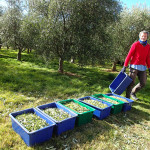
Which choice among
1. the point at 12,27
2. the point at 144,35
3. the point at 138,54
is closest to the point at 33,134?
the point at 138,54

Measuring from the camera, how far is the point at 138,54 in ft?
20.6

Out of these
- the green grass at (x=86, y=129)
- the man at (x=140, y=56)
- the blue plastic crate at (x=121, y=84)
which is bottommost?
the green grass at (x=86, y=129)

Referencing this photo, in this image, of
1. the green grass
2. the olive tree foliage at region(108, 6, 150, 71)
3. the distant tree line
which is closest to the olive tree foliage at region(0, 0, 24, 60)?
the distant tree line

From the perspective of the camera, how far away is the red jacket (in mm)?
6215

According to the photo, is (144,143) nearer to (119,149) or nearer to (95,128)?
(119,149)

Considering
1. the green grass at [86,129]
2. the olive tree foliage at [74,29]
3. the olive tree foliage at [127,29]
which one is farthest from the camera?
the olive tree foliage at [127,29]

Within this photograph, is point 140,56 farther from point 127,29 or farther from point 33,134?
point 127,29

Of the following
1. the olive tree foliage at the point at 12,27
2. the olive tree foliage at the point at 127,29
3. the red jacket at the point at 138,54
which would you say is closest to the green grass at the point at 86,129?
the red jacket at the point at 138,54

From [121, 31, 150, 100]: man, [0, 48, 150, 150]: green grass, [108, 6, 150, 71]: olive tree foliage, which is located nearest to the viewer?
[0, 48, 150, 150]: green grass

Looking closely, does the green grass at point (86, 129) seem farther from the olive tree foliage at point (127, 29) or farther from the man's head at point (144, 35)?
the olive tree foliage at point (127, 29)

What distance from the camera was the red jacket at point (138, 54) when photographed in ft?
20.4

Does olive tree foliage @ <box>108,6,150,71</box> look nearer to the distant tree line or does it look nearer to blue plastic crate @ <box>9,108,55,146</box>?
the distant tree line

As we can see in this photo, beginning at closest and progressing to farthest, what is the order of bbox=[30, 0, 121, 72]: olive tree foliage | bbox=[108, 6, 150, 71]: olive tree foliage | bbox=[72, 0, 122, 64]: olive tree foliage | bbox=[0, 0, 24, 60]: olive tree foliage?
bbox=[30, 0, 121, 72]: olive tree foliage
bbox=[72, 0, 122, 64]: olive tree foliage
bbox=[108, 6, 150, 71]: olive tree foliage
bbox=[0, 0, 24, 60]: olive tree foliage

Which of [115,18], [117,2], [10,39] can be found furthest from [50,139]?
[10,39]
